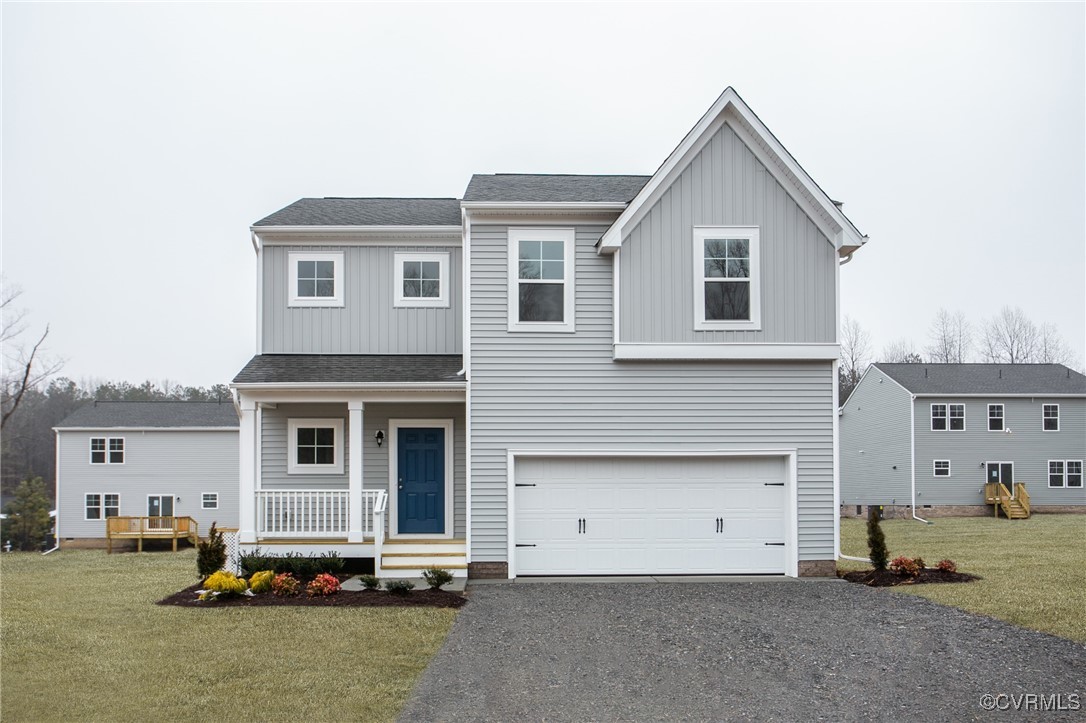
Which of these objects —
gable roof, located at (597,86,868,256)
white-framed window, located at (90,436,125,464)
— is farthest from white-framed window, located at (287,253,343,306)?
white-framed window, located at (90,436,125,464)

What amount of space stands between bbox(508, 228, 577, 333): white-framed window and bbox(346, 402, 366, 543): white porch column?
122 inches

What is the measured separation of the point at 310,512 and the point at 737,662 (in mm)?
8146

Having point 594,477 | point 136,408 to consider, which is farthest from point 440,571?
point 136,408

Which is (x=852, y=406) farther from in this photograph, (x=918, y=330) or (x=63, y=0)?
(x=63, y=0)

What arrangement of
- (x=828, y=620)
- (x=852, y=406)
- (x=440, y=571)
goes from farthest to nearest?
1. (x=852, y=406)
2. (x=440, y=571)
3. (x=828, y=620)

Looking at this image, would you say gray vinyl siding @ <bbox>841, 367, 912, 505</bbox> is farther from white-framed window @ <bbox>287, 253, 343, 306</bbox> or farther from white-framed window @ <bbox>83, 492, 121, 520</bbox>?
white-framed window @ <bbox>83, 492, 121, 520</bbox>

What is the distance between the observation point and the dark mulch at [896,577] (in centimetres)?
1362

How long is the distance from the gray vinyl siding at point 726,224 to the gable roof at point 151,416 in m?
23.5

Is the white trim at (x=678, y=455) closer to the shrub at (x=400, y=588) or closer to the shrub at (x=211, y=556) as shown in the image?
the shrub at (x=400, y=588)

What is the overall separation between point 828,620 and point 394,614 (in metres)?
5.55

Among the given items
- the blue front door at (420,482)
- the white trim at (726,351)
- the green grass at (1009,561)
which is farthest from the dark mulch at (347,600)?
the green grass at (1009,561)

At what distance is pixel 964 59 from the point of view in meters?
17.9

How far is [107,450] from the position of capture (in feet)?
108

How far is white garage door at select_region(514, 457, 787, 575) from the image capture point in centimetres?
1445
